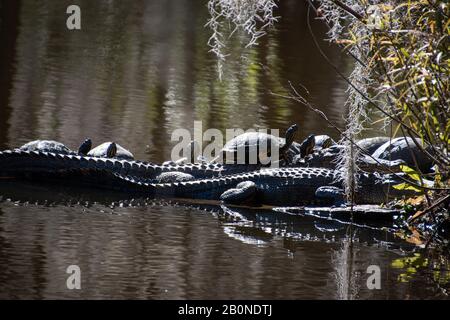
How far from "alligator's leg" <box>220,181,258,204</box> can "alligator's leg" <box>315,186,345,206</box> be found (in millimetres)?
621

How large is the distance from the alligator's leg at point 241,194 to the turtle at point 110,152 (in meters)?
1.37

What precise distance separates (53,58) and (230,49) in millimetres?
3933

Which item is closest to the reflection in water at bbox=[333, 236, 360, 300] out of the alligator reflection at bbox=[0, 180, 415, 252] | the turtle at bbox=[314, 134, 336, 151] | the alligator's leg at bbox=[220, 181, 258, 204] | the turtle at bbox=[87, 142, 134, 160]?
the alligator reflection at bbox=[0, 180, 415, 252]

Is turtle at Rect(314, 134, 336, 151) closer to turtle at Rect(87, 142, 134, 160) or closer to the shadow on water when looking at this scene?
the shadow on water

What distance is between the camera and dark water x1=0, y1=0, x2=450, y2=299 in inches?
286

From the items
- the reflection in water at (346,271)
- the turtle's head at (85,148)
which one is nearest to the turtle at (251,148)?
the turtle's head at (85,148)

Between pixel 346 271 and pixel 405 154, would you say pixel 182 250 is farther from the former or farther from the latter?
pixel 405 154

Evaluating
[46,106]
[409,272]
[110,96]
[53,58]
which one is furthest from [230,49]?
[409,272]

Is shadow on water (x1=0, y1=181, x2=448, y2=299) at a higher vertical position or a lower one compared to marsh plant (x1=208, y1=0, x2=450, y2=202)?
lower

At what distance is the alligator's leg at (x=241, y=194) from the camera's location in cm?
988

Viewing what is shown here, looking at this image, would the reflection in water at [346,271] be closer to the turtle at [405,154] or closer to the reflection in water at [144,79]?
the turtle at [405,154]

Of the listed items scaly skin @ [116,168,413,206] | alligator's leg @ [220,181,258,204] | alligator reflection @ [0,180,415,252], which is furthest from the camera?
scaly skin @ [116,168,413,206]

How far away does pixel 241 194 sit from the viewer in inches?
389

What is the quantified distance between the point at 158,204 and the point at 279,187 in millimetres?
1196
